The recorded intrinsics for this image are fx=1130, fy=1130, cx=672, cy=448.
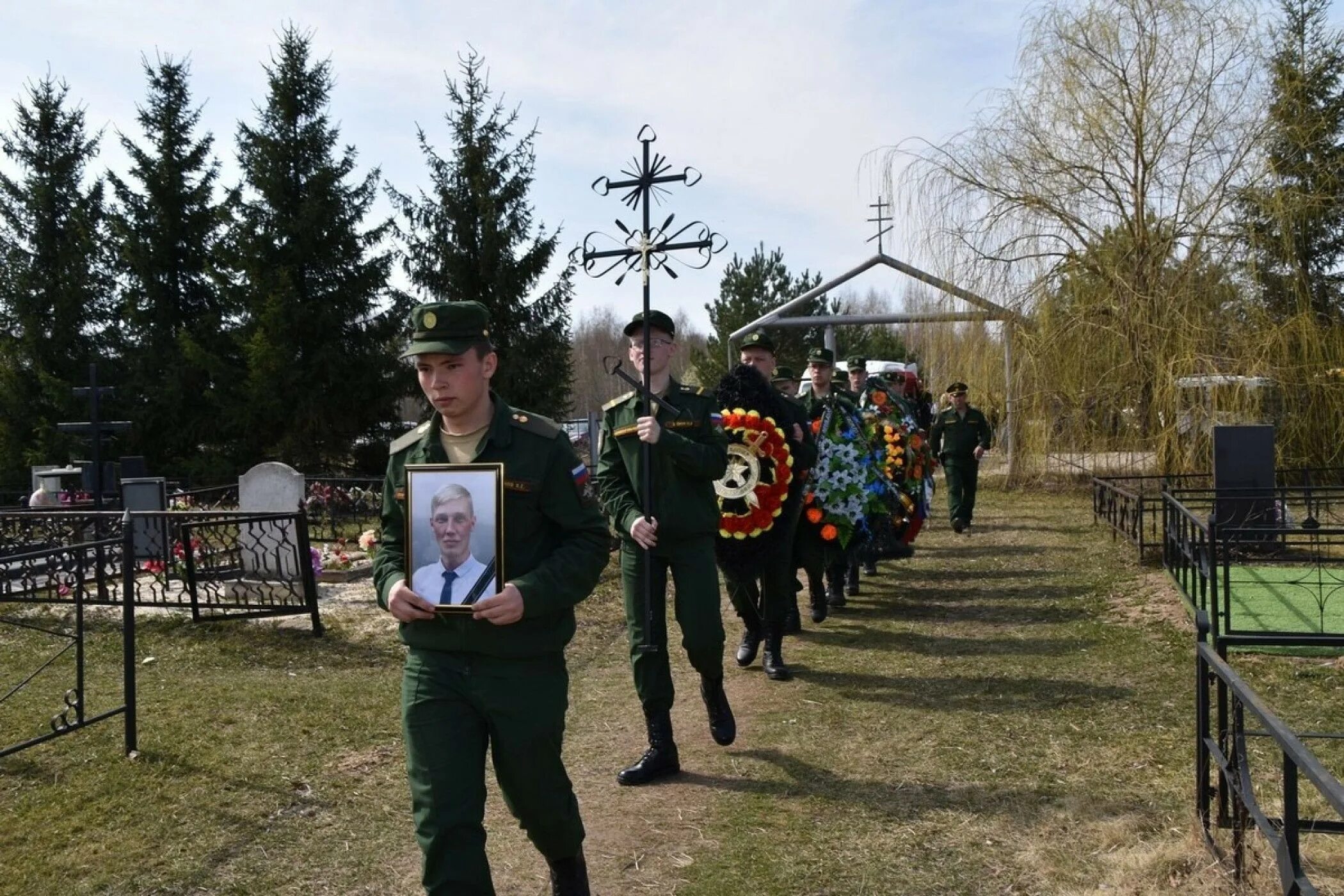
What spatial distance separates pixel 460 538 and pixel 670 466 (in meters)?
2.20

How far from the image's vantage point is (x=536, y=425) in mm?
3568

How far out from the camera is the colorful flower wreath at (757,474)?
7297 millimetres

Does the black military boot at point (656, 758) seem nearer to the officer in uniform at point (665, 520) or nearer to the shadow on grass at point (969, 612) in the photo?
the officer in uniform at point (665, 520)

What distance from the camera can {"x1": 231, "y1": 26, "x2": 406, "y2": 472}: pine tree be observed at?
2562cm

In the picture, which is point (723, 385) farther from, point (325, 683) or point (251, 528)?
point (251, 528)

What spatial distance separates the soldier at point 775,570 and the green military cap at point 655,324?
2067 mm

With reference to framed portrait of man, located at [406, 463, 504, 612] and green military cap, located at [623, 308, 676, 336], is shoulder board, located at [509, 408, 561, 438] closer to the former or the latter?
framed portrait of man, located at [406, 463, 504, 612]

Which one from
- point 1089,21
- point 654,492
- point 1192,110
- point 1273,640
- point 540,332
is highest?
point 1089,21

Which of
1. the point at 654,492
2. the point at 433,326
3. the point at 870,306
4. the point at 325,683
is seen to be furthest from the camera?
the point at 870,306

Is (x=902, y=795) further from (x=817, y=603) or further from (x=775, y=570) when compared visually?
(x=817, y=603)

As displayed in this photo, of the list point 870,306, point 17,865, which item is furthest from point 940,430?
point 870,306

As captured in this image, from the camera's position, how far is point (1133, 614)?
9070 mm

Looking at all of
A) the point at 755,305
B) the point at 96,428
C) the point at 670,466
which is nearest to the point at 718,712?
the point at 670,466

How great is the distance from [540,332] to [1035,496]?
39.9ft
